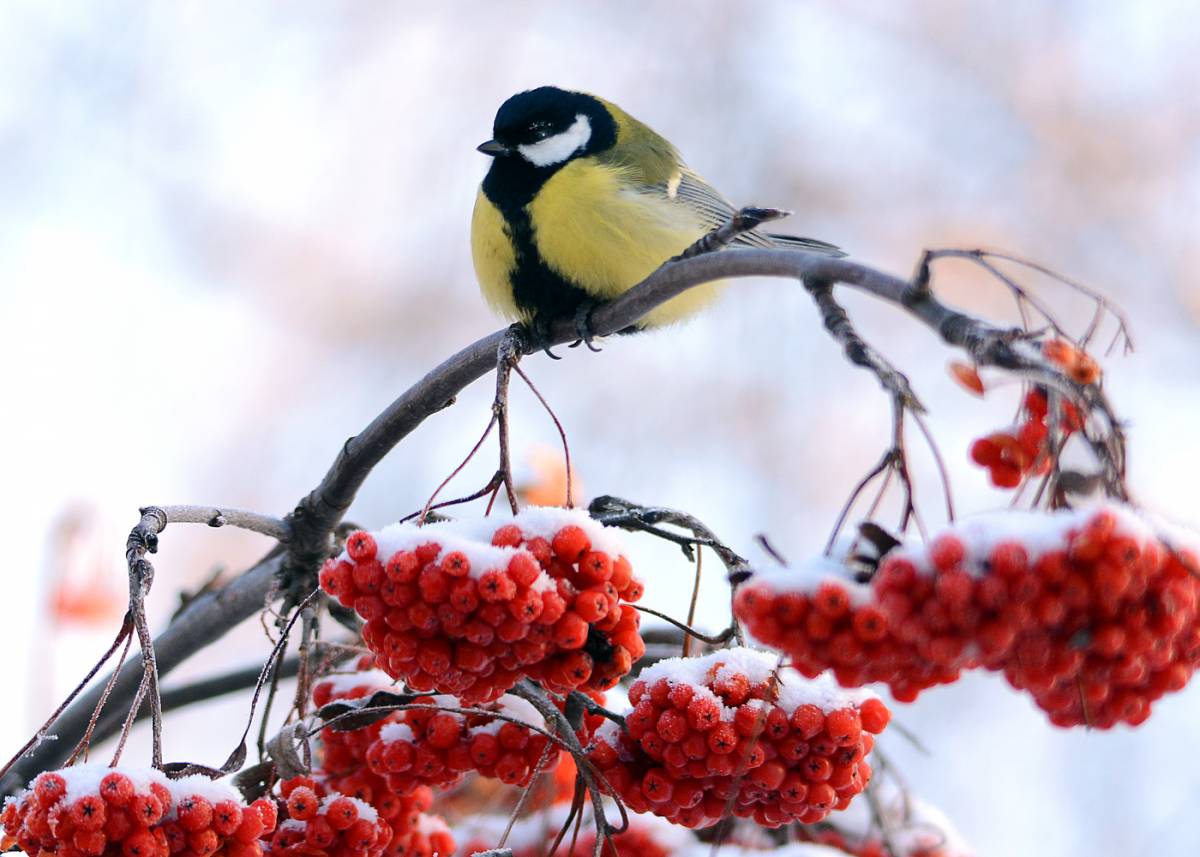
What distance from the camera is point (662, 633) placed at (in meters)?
1.86

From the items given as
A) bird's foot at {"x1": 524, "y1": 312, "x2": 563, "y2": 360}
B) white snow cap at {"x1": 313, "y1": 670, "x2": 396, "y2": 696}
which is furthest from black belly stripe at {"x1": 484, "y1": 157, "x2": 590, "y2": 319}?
white snow cap at {"x1": 313, "y1": 670, "x2": 396, "y2": 696}

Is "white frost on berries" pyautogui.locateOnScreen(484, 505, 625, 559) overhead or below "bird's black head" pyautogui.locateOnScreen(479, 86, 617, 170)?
below

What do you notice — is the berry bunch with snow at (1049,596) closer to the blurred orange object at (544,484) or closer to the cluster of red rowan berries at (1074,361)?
the cluster of red rowan berries at (1074,361)

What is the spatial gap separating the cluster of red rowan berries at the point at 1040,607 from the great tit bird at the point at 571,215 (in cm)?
135

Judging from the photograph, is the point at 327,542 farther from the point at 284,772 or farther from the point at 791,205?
the point at 791,205

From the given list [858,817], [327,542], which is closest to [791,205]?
[858,817]

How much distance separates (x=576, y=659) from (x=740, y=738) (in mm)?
173

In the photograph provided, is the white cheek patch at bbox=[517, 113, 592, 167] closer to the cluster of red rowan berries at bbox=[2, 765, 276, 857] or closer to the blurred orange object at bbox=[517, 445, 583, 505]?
the blurred orange object at bbox=[517, 445, 583, 505]

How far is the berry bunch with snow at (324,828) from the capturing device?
1.22 meters

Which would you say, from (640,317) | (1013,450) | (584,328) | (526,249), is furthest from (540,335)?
(1013,450)

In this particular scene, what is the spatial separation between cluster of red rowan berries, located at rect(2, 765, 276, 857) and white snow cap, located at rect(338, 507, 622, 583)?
9.3 inches

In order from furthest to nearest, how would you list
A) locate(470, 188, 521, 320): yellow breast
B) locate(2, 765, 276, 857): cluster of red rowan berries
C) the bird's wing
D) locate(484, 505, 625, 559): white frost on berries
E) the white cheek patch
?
the bird's wing
the white cheek patch
locate(470, 188, 521, 320): yellow breast
locate(484, 505, 625, 559): white frost on berries
locate(2, 765, 276, 857): cluster of red rowan berries

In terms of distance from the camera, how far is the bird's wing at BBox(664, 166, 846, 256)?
2.69 metres

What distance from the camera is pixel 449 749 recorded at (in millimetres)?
1326
